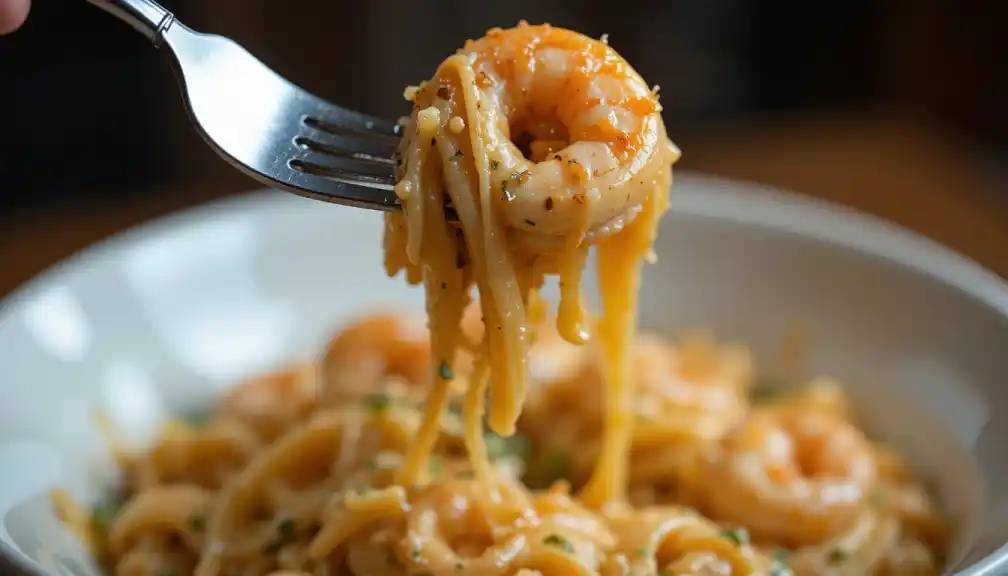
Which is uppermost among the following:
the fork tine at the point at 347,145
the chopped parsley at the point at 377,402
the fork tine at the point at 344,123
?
the fork tine at the point at 344,123

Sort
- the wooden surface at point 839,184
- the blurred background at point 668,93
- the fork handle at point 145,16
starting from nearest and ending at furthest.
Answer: the fork handle at point 145,16 < the wooden surface at point 839,184 < the blurred background at point 668,93

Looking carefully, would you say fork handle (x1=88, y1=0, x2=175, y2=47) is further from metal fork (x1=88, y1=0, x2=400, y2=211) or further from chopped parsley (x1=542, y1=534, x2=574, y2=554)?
chopped parsley (x1=542, y1=534, x2=574, y2=554)

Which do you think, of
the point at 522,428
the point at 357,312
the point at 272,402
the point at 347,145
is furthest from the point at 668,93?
the point at 347,145

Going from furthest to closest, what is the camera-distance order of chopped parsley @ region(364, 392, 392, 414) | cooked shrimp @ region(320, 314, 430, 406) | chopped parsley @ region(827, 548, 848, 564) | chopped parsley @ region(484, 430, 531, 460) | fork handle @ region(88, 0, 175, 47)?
cooked shrimp @ region(320, 314, 430, 406), chopped parsley @ region(484, 430, 531, 460), chopped parsley @ region(364, 392, 392, 414), chopped parsley @ region(827, 548, 848, 564), fork handle @ region(88, 0, 175, 47)

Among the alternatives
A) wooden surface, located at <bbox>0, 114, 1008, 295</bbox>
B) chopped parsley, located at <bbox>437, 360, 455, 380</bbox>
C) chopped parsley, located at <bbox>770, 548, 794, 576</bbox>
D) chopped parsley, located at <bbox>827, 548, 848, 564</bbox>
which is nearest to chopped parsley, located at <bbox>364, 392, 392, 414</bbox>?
chopped parsley, located at <bbox>437, 360, 455, 380</bbox>

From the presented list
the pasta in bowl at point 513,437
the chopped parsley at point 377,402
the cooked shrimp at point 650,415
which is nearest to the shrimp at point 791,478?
the pasta in bowl at point 513,437

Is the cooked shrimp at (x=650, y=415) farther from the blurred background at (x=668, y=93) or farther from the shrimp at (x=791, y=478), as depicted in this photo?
the blurred background at (x=668, y=93)

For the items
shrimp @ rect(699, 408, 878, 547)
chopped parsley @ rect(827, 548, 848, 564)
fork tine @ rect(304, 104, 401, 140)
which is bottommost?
chopped parsley @ rect(827, 548, 848, 564)

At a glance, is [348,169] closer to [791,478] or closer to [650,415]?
[650,415]
